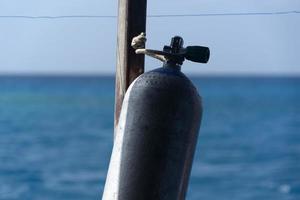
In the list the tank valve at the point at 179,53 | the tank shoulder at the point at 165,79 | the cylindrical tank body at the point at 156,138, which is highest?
the tank valve at the point at 179,53

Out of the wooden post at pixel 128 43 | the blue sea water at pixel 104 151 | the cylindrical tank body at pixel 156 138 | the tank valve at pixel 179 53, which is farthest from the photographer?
the blue sea water at pixel 104 151

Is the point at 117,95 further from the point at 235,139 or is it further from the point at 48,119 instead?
the point at 48,119

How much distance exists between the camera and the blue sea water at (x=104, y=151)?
1406 cm

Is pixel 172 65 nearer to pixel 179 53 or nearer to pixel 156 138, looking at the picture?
pixel 179 53

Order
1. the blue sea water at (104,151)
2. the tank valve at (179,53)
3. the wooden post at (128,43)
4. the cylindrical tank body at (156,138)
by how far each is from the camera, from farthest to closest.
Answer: the blue sea water at (104,151), the wooden post at (128,43), the tank valve at (179,53), the cylindrical tank body at (156,138)

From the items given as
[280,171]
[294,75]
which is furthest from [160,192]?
[294,75]

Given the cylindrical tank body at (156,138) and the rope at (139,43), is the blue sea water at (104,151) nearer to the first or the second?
the rope at (139,43)

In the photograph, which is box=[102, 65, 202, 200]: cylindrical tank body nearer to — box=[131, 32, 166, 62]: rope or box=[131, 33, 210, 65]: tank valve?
box=[131, 33, 210, 65]: tank valve

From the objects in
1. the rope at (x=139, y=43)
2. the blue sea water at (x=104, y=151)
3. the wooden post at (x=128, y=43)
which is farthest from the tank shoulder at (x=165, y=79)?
the blue sea water at (x=104, y=151)

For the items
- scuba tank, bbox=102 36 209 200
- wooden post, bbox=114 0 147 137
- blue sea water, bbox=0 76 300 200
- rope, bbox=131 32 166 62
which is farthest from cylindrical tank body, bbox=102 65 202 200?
blue sea water, bbox=0 76 300 200

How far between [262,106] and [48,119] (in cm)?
1117

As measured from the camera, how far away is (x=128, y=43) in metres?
2.48

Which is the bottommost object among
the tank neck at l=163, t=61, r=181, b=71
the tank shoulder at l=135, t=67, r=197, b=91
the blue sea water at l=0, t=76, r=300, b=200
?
the blue sea water at l=0, t=76, r=300, b=200

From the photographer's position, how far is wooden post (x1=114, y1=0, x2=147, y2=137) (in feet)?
8.13
